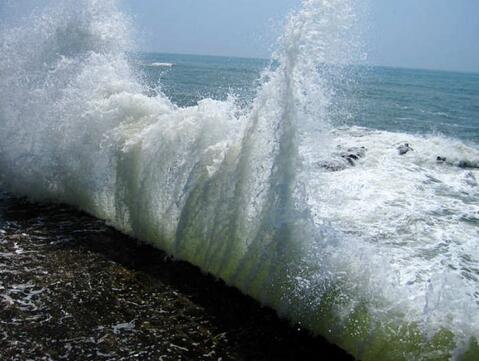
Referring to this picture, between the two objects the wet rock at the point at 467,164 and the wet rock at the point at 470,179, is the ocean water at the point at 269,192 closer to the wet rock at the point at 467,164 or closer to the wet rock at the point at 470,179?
the wet rock at the point at 470,179

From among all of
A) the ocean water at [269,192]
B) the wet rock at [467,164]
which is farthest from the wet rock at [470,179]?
the wet rock at [467,164]

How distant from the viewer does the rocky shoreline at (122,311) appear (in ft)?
15.5

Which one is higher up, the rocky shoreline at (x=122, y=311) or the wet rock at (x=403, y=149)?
the wet rock at (x=403, y=149)

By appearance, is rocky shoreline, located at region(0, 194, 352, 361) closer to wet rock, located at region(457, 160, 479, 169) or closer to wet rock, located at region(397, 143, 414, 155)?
wet rock, located at region(397, 143, 414, 155)

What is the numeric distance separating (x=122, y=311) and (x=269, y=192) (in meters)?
2.49

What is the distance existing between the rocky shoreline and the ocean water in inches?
14.4

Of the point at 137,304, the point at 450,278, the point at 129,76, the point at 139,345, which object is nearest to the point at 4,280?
the point at 137,304

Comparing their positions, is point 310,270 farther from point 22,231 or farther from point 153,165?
point 22,231

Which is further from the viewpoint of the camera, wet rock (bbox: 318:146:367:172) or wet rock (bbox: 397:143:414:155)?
wet rock (bbox: 397:143:414:155)

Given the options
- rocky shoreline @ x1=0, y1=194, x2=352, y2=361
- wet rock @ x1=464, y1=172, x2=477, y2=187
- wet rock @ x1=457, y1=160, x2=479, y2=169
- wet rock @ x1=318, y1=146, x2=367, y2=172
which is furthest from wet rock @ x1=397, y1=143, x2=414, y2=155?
rocky shoreline @ x1=0, y1=194, x2=352, y2=361

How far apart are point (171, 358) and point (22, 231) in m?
4.26

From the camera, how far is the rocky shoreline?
4.71m

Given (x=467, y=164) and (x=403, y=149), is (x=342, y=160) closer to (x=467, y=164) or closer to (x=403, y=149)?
(x=403, y=149)

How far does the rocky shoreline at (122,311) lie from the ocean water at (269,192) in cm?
37
